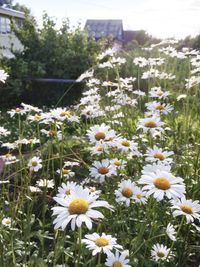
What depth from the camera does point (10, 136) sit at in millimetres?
6414

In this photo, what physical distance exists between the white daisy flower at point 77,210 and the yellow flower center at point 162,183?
0.27 meters

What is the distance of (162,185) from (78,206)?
0.36 metres

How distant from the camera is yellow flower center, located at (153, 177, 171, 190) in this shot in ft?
5.25

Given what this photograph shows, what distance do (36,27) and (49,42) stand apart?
71 cm

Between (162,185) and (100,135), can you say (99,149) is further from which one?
(162,185)

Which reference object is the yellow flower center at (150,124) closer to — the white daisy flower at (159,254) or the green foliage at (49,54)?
the white daisy flower at (159,254)

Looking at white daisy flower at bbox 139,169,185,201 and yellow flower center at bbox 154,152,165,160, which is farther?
yellow flower center at bbox 154,152,165,160

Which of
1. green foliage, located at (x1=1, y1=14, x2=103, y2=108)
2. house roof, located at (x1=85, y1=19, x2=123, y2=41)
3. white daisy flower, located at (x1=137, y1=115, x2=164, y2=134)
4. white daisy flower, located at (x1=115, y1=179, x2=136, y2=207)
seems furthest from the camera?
house roof, located at (x1=85, y1=19, x2=123, y2=41)

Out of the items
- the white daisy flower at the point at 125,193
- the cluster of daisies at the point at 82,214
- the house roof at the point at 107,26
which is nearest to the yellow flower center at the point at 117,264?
the cluster of daisies at the point at 82,214

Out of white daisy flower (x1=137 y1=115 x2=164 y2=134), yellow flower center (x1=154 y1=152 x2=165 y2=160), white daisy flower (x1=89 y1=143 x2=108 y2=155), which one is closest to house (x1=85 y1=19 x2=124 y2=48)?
white daisy flower (x1=137 y1=115 x2=164 y2=134)

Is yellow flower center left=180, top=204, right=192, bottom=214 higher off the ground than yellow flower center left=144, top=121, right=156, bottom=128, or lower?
lower

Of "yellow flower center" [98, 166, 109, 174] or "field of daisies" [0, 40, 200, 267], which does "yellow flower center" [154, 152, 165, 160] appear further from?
"yellow flower center" [98, 166, 109, 174]

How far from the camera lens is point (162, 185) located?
1.60 m

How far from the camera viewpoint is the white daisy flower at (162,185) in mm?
1572
